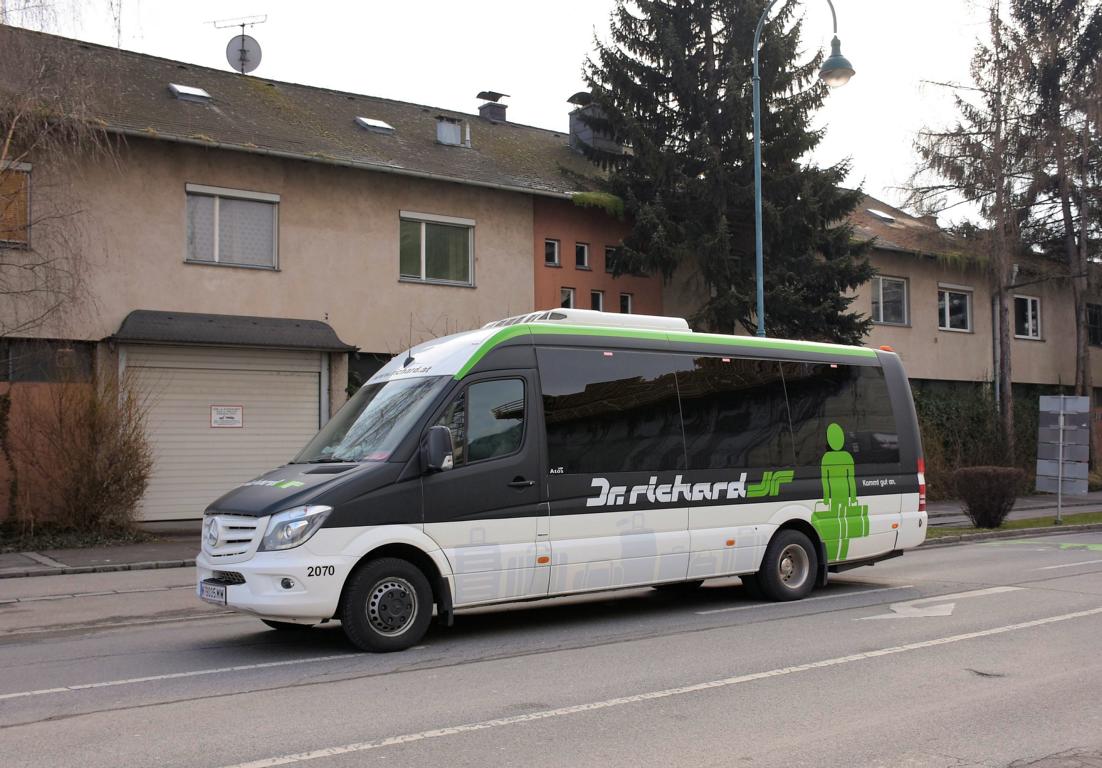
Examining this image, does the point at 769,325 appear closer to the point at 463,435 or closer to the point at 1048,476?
the point at 1048,476

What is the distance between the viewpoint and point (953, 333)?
111 feet

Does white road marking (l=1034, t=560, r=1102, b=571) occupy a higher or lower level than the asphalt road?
lower

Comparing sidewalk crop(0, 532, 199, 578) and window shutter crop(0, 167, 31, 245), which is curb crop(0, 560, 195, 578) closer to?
sidewalk crop(0, 532, 199, 578)

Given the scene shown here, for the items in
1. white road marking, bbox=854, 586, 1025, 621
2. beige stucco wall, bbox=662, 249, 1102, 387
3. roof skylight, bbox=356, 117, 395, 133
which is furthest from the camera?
beige stucco wall, bbox=662, 249, 1102, 387

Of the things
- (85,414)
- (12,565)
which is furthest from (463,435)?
(85,414)

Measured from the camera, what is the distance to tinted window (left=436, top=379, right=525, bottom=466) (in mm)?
8953

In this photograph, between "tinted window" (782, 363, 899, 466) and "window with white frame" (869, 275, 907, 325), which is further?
"window with white frame" (869, 275, 907, 325)

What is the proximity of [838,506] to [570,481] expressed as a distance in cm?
364

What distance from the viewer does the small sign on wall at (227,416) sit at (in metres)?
20.5

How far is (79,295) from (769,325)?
14477 mm

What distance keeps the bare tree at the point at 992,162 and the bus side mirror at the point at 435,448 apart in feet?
84.4

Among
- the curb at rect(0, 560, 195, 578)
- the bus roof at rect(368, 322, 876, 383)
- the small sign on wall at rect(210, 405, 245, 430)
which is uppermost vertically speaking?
the bus roof at rect(368, 322, 876, 383)

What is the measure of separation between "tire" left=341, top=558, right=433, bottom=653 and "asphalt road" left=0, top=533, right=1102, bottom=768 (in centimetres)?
19

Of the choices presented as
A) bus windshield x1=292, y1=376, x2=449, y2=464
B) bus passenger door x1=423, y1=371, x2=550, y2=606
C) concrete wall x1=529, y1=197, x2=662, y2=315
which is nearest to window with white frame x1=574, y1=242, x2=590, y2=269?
concrete wall x1=529, y1=197, x2=662, y2=315
